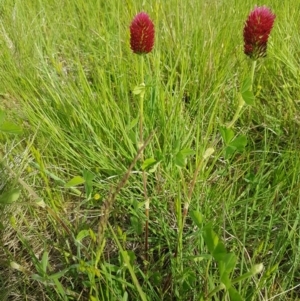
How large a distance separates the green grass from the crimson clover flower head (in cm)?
23

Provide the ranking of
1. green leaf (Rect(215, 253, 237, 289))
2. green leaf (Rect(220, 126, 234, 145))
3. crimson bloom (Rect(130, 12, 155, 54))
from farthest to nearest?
crimson bloom (Rect(130, 12, 155, 54)) < green leaf (Rect(220, 126, 234, 145)) < green leaf (Rect(215, 253, 237, 289))

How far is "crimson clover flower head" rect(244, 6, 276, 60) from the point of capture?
1041 millimetres

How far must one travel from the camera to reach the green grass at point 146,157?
994 millimetres

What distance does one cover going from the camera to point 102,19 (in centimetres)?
198

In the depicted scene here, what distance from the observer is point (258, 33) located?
1.04m

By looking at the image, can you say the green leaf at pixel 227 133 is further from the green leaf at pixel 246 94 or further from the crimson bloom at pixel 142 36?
the crimson bloom at pixel 142 36

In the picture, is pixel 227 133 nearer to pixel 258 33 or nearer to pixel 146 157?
pixel 258 33

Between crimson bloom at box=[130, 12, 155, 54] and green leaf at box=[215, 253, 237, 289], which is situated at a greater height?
crimson bloom at box=[130, 12, 155, 54]

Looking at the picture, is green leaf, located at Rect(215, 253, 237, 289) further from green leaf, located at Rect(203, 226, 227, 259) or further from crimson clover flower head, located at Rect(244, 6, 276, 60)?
crimson clover flower head, located at Rect(244, 6, 276, 60)

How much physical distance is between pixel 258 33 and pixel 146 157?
473 mm

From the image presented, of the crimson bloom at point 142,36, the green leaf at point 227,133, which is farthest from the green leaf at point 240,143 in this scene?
the crimson bloom at point 142,36

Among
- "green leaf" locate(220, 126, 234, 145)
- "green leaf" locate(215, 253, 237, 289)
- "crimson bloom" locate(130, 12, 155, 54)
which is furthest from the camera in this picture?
"crimson bloom" locate(130, 12, 155, 54)

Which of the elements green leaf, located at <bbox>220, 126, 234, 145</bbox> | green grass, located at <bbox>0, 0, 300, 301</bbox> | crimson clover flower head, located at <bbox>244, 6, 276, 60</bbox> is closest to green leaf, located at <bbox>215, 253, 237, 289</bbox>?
green grass, located at <bbox>0, 0, 300, 301</bbox>

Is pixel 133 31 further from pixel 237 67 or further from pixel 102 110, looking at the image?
pixel 237 67
